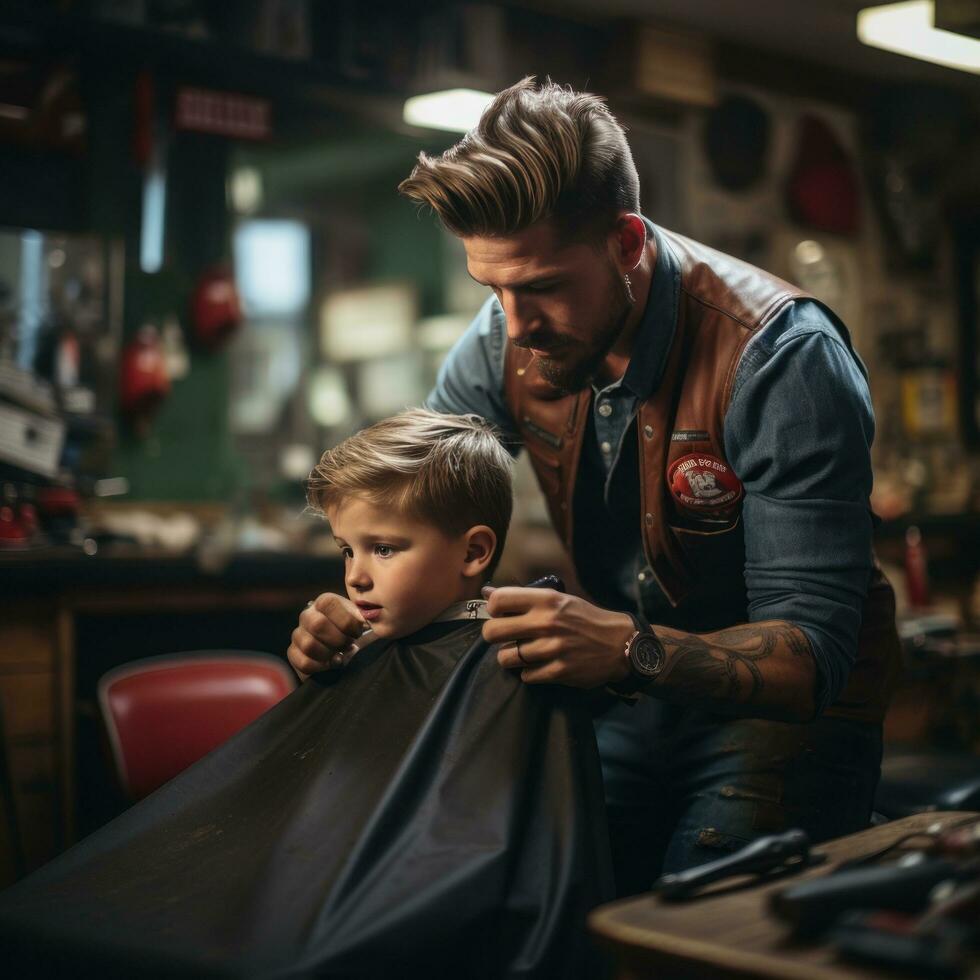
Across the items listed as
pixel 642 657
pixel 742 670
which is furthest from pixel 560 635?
pixel 742 670

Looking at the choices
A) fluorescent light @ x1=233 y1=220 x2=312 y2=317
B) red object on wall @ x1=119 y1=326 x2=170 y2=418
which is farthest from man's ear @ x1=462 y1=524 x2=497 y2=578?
fluorescent light @ x1=233 y1=220 x2=312 y2=317

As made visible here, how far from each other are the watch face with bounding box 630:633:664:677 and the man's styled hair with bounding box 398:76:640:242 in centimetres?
59

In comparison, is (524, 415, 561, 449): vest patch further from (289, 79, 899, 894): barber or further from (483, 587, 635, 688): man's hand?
(483, 587, 635, 688): man's hand

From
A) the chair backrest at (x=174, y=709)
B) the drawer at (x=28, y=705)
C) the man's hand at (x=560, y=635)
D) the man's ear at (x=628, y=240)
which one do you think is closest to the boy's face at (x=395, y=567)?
the man's hand at (x=560, y=635)

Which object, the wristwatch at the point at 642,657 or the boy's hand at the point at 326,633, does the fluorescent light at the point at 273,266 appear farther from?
the wristwatch at the point at 642,657

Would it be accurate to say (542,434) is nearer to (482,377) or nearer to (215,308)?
(482,377)

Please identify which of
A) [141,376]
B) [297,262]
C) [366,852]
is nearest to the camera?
[366,852]

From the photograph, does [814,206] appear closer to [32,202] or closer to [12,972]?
[32,202]

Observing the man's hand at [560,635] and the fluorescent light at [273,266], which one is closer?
the man's hand at [560,635]

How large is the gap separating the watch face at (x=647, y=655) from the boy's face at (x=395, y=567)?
34cm

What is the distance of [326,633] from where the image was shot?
1788 mm

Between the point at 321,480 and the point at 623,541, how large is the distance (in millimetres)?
536

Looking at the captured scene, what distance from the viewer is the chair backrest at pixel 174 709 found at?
2.55m

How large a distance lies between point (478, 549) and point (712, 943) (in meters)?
0.88
